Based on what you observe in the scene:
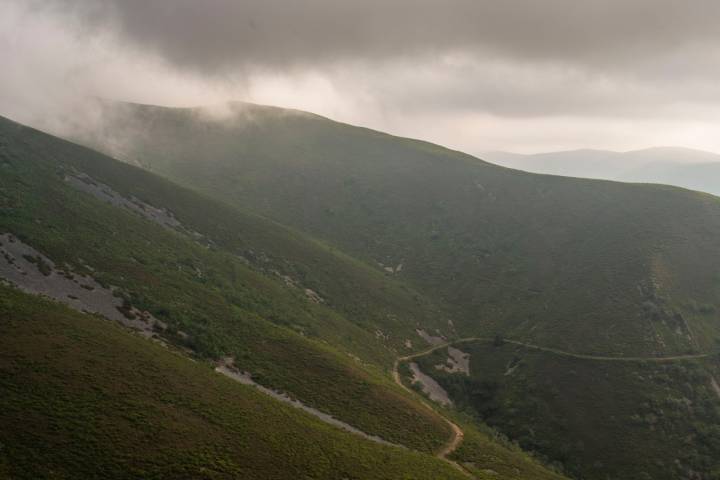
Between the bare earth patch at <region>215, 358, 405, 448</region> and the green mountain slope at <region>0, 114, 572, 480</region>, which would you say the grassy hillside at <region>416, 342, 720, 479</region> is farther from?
Result: the bare earth patch at <region>215, 358, 405, 448</region>

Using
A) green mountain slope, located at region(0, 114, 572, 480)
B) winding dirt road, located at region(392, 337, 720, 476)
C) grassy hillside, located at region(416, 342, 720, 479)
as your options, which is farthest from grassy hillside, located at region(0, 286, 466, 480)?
grassy hillside, located at region(416, 342, 720, 479)

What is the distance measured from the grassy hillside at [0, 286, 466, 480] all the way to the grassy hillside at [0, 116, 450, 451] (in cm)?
683

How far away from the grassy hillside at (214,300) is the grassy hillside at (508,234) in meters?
32.5

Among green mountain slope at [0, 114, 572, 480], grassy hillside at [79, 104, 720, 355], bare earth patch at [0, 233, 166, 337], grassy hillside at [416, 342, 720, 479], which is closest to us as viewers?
green mountain slope at [0, 114, 572, 480]

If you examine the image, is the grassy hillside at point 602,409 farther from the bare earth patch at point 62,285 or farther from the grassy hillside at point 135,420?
the bare earth patch at point 62,285

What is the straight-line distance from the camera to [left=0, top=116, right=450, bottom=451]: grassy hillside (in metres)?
48.6

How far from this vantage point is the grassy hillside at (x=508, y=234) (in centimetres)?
8794

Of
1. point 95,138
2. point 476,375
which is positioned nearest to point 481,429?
point 476,375

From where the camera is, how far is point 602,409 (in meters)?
67.2

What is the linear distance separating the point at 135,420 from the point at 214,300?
108ft

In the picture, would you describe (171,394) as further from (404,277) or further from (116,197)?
(404,277)

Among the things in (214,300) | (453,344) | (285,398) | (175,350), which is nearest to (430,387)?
(453,344)

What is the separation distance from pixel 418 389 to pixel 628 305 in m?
46.8

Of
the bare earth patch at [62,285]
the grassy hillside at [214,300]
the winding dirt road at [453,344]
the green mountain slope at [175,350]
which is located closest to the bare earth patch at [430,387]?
the winding dirt road at [453,344]
